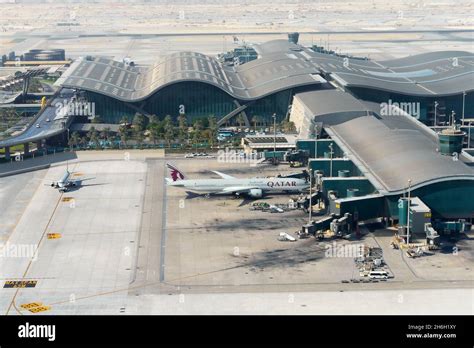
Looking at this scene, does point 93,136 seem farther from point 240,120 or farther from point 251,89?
point 251,89

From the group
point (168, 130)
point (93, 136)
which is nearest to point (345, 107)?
point (168, 130)

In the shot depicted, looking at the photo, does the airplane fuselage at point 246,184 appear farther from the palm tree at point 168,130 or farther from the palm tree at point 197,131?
the palm tree at point 168,130

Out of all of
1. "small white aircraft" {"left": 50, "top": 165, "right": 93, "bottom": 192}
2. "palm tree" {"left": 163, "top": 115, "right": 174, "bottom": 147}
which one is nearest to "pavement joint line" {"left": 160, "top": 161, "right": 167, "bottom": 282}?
"small white aircraft" {"left": 50, "top": 165, "right": 93, "bottom": 192}

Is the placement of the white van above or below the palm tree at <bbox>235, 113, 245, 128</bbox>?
below

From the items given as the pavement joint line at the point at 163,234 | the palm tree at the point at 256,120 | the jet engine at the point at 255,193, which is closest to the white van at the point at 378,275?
the pavement joint line at the point at 163,234

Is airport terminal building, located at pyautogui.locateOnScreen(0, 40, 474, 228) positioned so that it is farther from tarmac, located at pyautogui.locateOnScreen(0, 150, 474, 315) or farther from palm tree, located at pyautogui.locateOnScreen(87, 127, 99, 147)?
tarmac, located at pyautogui.locateOnScreen(0, 150, 474, 315)

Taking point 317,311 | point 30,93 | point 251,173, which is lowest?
point 317,311
